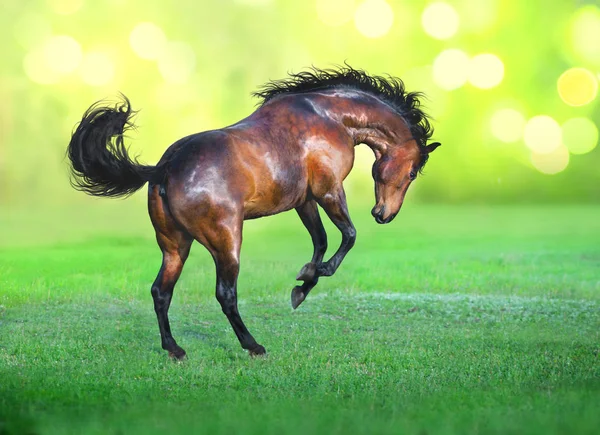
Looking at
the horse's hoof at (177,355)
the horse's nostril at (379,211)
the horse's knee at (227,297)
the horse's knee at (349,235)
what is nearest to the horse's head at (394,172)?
the horse's nostril at (379,211)

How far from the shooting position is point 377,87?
8234 millimetres

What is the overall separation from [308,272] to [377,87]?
1753mm

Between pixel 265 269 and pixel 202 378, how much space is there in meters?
5.36

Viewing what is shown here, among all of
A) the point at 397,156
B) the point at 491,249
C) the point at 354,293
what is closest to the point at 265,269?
the point at 354,293

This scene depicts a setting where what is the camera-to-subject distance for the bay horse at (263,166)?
7.17 meters

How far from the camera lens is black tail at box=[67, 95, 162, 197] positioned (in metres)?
7.38

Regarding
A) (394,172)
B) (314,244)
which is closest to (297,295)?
(314,244)

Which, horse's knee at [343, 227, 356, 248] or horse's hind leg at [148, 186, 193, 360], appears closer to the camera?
Answer: horse's hind leg at [148, 186, 193, 360]

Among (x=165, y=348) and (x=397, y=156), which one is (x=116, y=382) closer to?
(x=165, y=348)

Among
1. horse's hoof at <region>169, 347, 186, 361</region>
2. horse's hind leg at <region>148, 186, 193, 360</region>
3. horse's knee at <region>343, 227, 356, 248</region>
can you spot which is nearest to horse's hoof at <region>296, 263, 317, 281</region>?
horse's knee at <region>343, 227, 356, 248</region>

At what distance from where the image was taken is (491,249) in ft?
45.9

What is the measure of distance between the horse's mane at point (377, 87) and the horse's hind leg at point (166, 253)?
1.63 metres

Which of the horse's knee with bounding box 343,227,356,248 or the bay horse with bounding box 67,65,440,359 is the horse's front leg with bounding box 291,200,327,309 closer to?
the bay horse with bounding box 67,65,440,359

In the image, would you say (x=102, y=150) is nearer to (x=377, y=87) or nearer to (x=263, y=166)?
(x=263, y=166)
